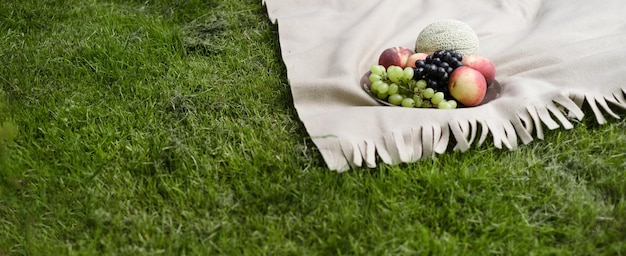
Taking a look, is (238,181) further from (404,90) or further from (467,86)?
(467,86)

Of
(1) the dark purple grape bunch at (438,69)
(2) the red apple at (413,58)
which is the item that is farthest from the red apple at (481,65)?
(2) the red apple at (413,58)

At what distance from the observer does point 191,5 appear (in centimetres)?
312

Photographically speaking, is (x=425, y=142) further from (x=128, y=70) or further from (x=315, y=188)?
(x=128, y=70)

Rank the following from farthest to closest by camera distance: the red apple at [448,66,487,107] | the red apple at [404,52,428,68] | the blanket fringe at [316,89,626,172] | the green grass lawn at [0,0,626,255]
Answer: the red apple at [404,52,428,68]
the red apple at [448,66,487,107]
the blanket fringe at [316,89,626,172]
the green grass lawn at [0,0,626,255]

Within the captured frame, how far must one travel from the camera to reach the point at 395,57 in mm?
2359

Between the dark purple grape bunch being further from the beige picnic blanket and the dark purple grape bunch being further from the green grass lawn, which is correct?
the green grass lawn

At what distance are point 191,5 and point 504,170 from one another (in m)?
1.81

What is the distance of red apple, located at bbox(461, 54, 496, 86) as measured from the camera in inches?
89.3

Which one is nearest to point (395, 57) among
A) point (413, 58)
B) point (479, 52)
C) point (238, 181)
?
point (413, 58)

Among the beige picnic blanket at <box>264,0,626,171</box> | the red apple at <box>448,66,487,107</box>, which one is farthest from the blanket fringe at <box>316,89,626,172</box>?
the red apple at <box>448,66,487,107</box>

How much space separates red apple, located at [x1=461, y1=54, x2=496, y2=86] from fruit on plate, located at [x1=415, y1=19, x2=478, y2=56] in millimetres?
105

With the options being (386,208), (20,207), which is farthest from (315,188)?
(20,207)

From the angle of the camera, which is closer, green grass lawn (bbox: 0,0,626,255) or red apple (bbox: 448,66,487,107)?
green grass lawn (bbox: 0,0,626,255)

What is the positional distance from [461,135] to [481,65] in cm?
36
